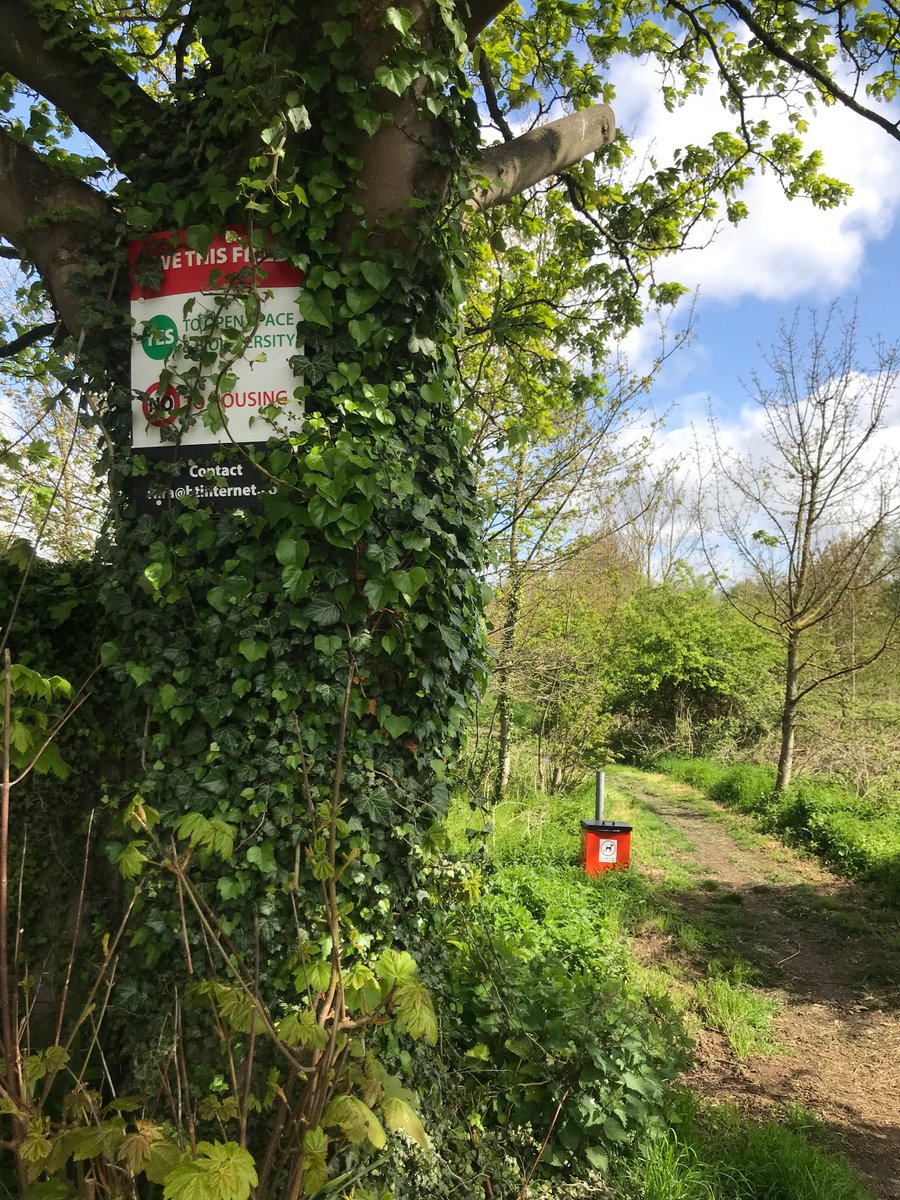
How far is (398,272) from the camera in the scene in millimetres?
2900

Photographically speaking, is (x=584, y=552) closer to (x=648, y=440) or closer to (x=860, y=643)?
(x=648, y=440)

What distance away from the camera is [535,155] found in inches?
155

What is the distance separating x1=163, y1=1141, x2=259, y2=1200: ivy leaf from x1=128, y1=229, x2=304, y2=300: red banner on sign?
2.60m

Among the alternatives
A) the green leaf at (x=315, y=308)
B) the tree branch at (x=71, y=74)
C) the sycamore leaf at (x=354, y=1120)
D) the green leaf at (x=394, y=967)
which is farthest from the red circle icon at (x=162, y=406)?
the sycamore leaf at (x=354, y=1120)

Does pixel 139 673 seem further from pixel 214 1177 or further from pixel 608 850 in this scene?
pixel 608 850

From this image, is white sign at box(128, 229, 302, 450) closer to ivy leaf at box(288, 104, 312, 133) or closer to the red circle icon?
the red circle icon

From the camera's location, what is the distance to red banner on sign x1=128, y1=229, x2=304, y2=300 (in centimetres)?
287

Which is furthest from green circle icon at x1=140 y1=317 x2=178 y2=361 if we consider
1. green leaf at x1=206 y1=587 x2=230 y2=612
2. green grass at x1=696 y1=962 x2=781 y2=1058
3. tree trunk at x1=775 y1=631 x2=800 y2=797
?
tree trunk at x1=775 y1=631 x2=800 y2=797

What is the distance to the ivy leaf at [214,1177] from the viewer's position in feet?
4.75

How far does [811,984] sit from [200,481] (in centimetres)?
557

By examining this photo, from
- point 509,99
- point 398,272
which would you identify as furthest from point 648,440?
point 398,272

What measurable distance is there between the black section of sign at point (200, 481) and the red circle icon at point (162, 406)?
0.10 metres

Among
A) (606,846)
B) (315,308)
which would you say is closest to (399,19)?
(315,308)

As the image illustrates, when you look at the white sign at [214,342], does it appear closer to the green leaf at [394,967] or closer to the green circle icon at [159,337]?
the green circle icon at [159,337]
